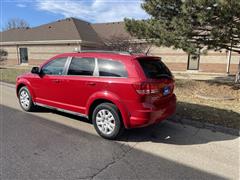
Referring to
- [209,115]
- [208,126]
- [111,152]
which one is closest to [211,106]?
[209,115]

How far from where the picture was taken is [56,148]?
3748 mm

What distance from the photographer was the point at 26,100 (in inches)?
234

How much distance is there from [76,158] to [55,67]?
2.60m

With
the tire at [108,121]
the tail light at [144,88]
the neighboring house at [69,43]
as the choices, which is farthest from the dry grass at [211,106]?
the neighboring house at [69,43]

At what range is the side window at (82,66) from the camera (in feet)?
14.6

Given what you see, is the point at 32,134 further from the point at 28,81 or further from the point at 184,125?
the point at 184,125

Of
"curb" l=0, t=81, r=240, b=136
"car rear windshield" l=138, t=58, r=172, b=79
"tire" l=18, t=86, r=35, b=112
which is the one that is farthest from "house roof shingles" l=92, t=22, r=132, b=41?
"car rear windshield" l=138, t=58, r=172, b=79

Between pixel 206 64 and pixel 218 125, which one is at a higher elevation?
pixel 206 64

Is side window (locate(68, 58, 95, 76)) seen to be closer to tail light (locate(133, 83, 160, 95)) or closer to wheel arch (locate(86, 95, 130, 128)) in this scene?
wheel arch (locate(86, 95, 130, 128))

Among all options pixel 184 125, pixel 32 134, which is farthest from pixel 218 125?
pixel 32 134

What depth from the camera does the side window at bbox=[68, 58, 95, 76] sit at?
4453 mm

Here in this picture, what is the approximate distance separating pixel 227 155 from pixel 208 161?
0.48m

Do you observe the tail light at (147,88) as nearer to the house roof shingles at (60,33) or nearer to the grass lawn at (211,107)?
the grass lawn at (211,107)

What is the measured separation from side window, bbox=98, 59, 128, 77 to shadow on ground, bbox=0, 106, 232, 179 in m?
1.32
